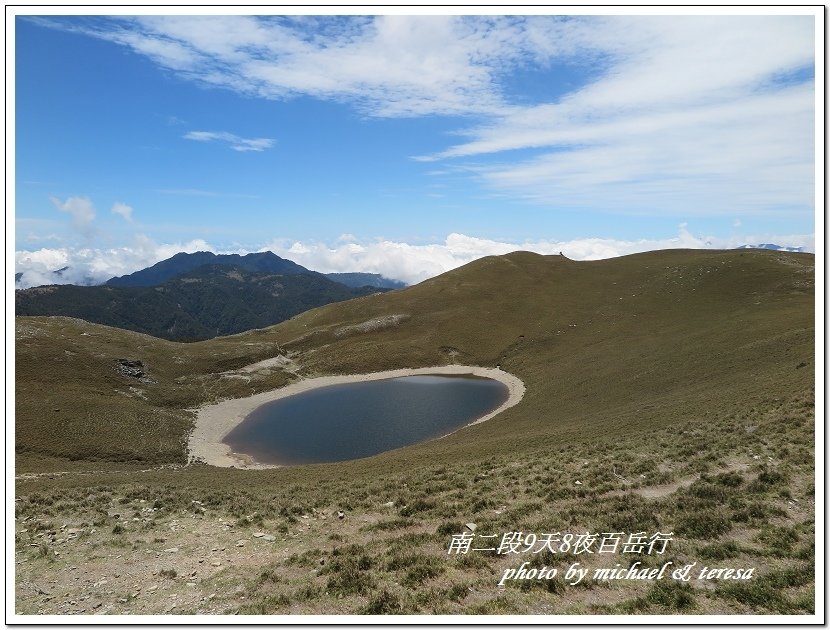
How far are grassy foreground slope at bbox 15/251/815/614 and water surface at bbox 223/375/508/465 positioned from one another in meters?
8.04

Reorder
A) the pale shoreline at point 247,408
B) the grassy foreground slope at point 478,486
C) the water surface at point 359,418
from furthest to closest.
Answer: the water surface at point 359,418 → the pale shoreline at point 247,408 → the grassy foreground slope at point 478,486

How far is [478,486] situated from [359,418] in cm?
4511

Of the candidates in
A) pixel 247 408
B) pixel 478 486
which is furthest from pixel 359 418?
pixel 478 486

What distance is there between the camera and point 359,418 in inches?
2501

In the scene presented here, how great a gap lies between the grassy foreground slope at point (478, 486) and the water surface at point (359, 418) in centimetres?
804

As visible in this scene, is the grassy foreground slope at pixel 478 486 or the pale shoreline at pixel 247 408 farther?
the pale shoreline at pixel 247 408

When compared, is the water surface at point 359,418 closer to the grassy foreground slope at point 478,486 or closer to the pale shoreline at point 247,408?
the pale shoreline at point 247,408

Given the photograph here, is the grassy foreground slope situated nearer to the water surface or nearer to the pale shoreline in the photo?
the pale shoreline

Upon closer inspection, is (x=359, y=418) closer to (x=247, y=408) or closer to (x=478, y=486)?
(x=247, y=408)

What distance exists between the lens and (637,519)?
1424 centimetres

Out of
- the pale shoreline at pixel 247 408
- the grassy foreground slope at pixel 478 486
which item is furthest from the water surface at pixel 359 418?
the grassy foreground slope at pixel 478 486

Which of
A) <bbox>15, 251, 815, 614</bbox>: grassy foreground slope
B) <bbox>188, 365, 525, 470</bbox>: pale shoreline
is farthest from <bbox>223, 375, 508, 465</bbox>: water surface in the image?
<bbox>15, 251, 815, 614</bbox>: grassy foreground slope

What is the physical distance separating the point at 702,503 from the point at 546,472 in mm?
8131

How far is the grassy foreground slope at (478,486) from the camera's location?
11.5 m
